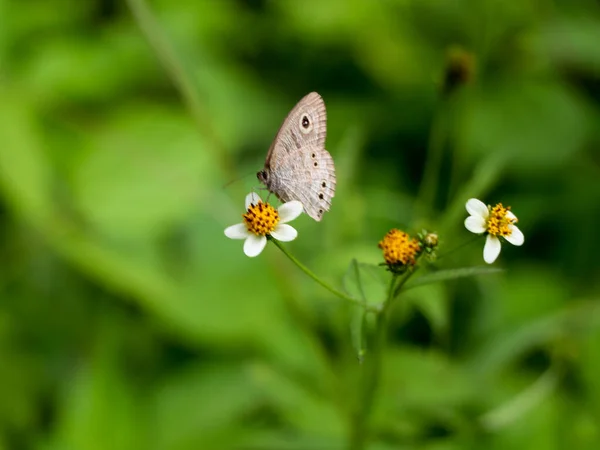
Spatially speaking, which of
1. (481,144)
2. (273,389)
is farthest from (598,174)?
(273,389)

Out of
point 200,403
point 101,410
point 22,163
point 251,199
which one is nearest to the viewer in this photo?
point 251,199

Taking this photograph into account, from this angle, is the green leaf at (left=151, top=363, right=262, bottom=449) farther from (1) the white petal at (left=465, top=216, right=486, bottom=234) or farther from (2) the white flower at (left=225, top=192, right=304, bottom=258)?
(1) the white petal at (left=465, top=216, right=486, bottom=234)

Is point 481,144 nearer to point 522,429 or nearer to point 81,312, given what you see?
point 522,429

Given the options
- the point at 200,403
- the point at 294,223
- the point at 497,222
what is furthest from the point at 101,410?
the point at 497,222

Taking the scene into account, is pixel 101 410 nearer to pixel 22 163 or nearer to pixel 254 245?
pixel 22 163

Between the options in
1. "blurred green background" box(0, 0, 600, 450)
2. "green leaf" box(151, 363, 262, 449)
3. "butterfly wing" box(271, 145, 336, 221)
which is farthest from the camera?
"green leaf" box(151, 363, 262, 449)

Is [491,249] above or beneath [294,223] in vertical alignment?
beneath

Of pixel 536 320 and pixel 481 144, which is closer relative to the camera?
pixel 536 320

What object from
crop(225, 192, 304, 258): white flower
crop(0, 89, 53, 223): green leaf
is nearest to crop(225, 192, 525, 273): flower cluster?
crop(225, 192, 304, 258): white flower
